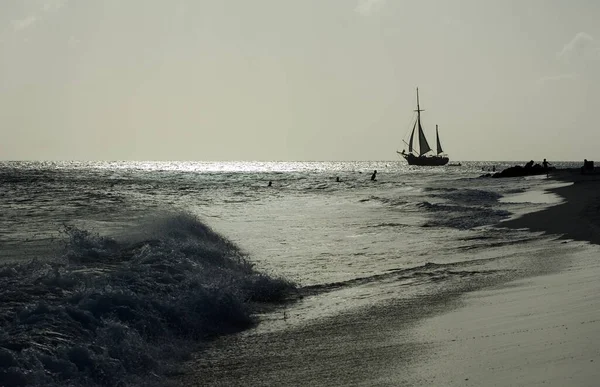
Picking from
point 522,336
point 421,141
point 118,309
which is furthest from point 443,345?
point 421,141

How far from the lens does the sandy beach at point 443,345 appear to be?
19.2 feet

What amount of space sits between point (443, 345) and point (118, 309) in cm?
400

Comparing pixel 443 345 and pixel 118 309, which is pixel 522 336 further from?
pixel 118 309

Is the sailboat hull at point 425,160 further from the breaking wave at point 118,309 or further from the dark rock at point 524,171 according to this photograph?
the breaking wave at point 118,309

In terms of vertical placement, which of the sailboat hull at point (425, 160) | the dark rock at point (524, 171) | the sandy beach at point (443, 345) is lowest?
the sandy beach at point (443, 345)

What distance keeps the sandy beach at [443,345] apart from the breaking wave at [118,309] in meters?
0.56

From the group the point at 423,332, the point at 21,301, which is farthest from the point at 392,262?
the point at 21,301

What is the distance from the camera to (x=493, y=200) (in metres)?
35.6

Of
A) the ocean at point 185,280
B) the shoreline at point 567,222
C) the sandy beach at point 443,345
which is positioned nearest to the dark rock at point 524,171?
the shoreline at point 567,222

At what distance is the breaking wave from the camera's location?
5.87 metres

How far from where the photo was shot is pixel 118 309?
768cm

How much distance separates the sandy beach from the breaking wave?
22.2 inches

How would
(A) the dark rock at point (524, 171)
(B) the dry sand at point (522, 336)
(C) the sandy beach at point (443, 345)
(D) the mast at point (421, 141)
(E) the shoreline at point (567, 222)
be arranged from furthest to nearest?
(D) the mast at point (421, 141) → (A) the dark rock at point (524, 171) → (E) the shoreline at point (567, 222) → (C) the sandy beach at point (443, 345) → (B) the dry sand at point (522, 336)

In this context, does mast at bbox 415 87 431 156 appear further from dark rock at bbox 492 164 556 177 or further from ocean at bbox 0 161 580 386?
ocean at bbox 0 161 580 386
